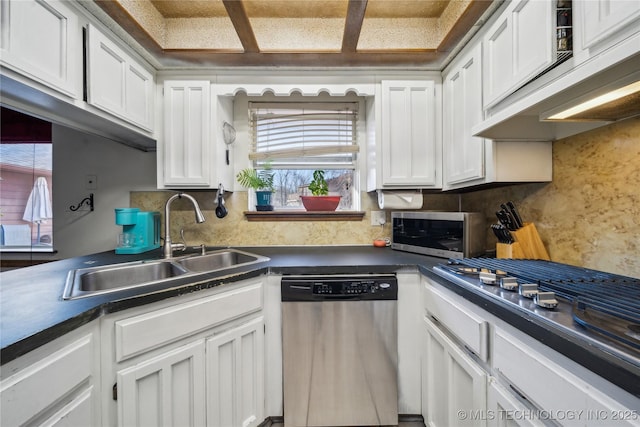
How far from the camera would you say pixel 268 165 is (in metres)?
2.14

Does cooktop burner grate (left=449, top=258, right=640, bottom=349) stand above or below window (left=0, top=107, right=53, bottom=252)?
below

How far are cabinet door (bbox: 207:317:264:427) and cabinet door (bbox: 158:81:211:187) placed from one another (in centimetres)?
104

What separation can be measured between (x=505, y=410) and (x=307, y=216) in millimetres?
1562

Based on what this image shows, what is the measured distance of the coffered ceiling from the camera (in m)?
1.55

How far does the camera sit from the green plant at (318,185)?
2041 millimetres

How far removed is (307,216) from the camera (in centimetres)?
208

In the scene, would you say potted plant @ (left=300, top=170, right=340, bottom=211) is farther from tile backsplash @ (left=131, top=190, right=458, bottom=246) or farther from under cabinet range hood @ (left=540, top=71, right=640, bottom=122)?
under cabinet range hood @ (left=540, top=71, right=640, bottom=122)

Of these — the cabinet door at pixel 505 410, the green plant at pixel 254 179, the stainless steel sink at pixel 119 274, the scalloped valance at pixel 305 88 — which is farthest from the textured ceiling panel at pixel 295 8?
the cabinet door at pixel 505 410

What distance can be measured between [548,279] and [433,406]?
2.71 feet

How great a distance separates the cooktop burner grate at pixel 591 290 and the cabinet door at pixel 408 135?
0.71m

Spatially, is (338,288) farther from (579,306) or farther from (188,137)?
(188,137)

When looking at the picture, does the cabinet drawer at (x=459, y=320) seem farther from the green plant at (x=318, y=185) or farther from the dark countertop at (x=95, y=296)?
the green plant at (x=318, y=185)

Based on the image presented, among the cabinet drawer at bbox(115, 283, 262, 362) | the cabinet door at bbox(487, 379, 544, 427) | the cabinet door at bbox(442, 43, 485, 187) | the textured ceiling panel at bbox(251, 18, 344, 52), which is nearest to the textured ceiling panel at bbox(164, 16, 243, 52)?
the textured ceiling panel at bbox(251, 18, 344, 52)

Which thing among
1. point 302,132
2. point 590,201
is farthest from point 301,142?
point 590,201
